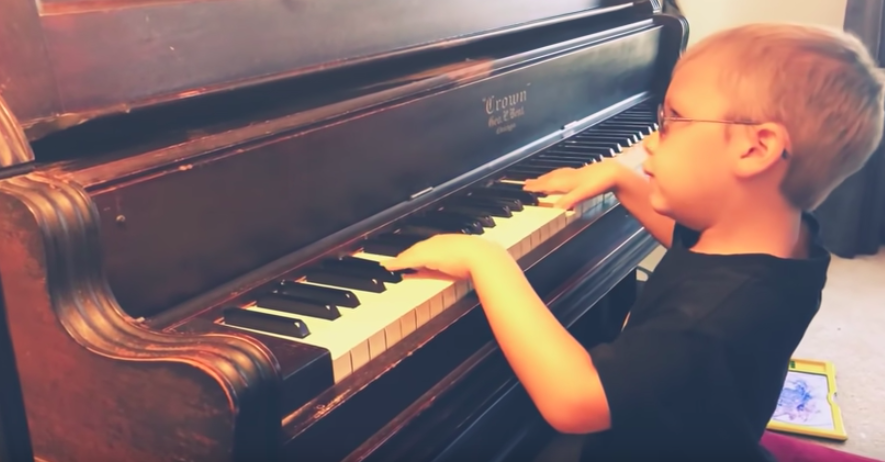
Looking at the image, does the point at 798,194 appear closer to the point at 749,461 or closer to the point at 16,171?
the point at 749,461

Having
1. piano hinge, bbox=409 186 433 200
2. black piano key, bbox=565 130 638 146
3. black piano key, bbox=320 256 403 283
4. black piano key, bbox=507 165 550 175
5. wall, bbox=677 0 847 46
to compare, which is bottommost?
black piano key, bbox=565 130 638 146

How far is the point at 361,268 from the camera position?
1.01 meters

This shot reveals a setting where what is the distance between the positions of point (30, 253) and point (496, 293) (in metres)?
0.49

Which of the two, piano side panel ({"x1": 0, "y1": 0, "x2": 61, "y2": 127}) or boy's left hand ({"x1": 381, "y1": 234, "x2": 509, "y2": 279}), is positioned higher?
piano side panel ({"x1": 0, "y1": 0, "x2": 61, "y2": 127})

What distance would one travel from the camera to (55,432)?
2.63 ft

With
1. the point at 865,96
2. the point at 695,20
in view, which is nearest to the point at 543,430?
the point at 865,96

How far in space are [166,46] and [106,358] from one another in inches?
16.5

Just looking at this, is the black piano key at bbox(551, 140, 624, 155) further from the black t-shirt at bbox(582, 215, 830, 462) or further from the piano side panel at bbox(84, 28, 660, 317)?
the black t-shirt at bbox(582, 215, 830, 462)

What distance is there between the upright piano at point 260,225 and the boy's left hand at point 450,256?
2 centimetres

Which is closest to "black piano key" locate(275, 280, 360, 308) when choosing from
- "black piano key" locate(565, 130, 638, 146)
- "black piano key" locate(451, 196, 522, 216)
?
"black piano key" locate(451, 196, 522, 216)

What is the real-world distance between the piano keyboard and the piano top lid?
0.25 meters

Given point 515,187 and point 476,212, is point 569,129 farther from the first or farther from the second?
point 476,212

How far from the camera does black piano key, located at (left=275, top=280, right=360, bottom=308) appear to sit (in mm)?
912

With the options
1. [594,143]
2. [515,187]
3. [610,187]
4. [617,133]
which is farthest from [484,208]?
[617,133]
